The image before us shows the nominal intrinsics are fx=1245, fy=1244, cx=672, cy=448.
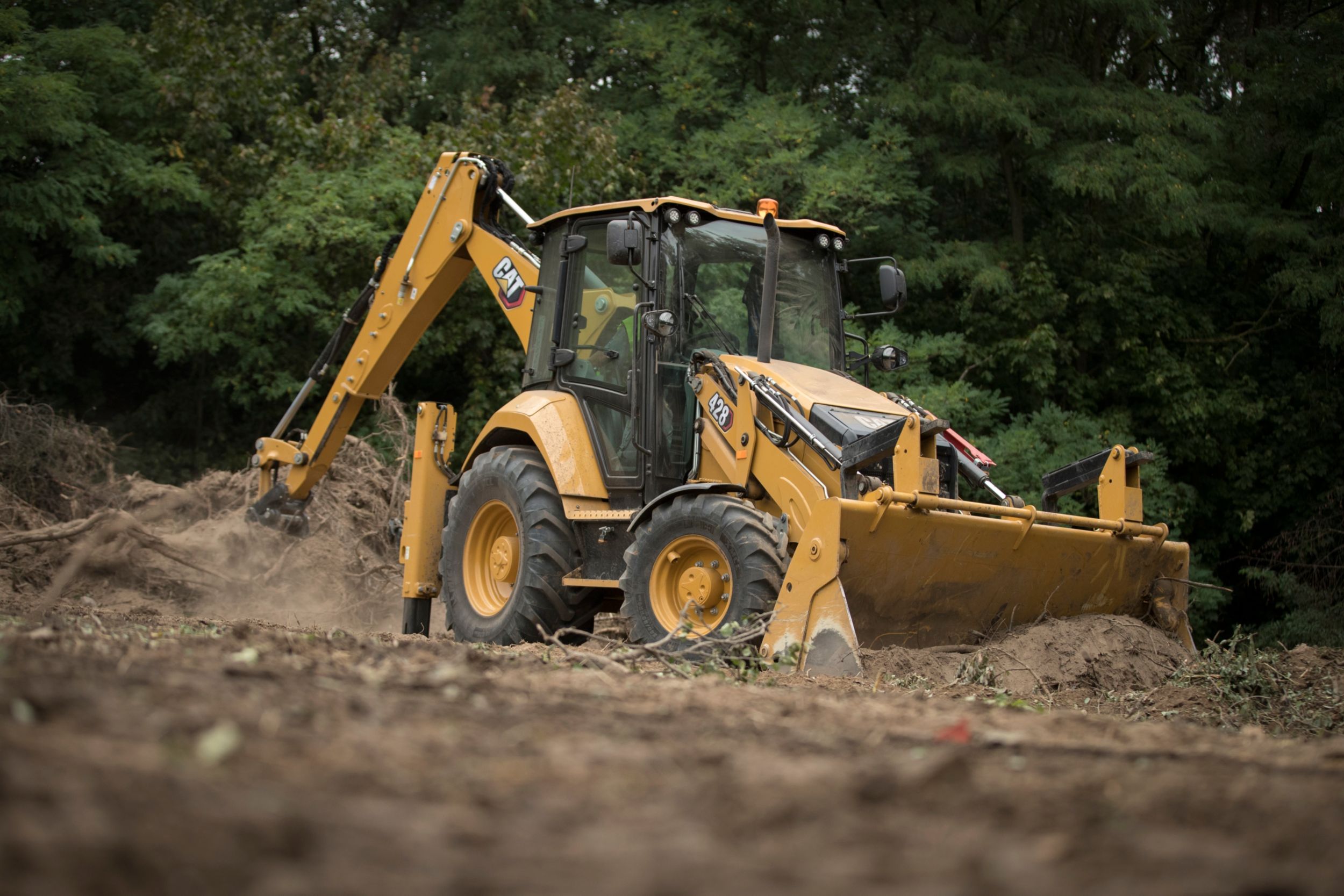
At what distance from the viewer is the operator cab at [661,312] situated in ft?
25.0

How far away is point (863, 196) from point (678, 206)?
27.1ft

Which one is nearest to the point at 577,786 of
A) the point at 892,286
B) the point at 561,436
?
the point at 561,436

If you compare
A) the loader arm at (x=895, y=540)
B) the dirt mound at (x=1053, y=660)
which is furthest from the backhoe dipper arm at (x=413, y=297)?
the dirt mound at (x=1053, y=660)

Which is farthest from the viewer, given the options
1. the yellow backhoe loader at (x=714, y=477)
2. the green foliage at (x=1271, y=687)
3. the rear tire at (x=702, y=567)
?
the yellow backhoe loader at (x=714, y=477)

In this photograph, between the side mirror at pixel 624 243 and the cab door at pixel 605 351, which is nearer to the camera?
the side mirror at pixel 624 243

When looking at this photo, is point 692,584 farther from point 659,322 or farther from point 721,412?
point 659,322

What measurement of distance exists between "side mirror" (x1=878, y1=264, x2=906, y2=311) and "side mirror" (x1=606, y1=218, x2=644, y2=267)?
74.3 inches

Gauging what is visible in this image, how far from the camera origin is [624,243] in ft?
23.6

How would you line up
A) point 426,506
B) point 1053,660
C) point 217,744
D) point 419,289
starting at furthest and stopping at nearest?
point 419,289 < point 426,506 < point 1053,660 < point 217,744

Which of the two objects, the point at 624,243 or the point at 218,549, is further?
the point at 218,549

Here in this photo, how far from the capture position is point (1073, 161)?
15477 millimetres

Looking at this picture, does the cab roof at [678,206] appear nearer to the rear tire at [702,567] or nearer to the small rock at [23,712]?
the rear tire at [702,567]

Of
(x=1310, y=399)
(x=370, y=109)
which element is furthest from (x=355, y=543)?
(x=1310, y=399)

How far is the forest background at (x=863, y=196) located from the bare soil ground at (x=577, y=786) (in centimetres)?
1127
